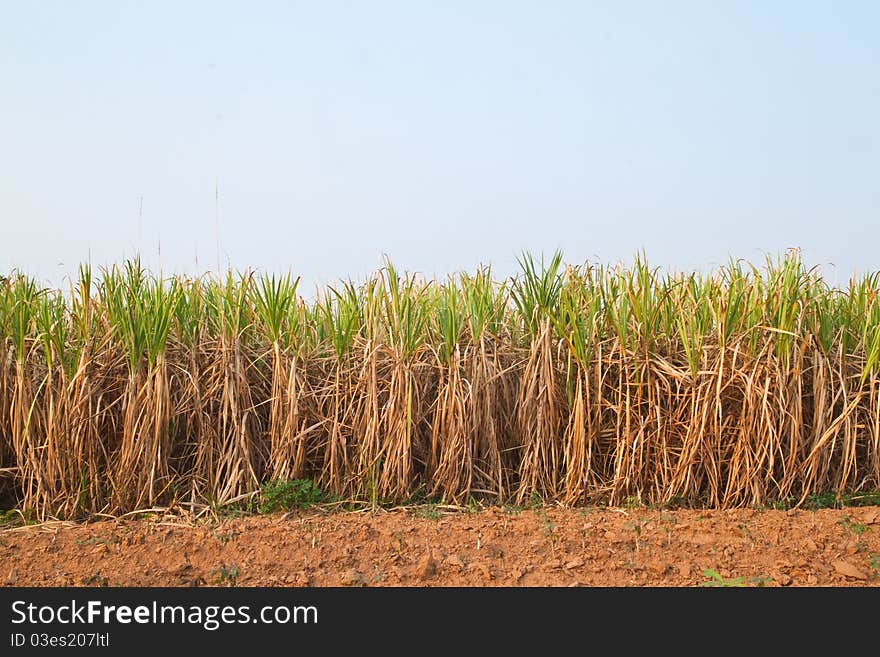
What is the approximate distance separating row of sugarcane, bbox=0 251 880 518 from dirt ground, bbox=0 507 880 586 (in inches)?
12.3

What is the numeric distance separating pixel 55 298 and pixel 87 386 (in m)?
0.84

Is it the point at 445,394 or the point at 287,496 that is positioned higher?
the point at 445,394

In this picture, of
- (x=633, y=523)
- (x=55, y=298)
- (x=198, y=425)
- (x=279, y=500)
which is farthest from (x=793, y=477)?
(x=55, y=298)

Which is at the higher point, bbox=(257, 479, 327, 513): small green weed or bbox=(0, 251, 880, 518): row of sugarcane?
bbox=(0, 251, 880, 518): row of sugarcane

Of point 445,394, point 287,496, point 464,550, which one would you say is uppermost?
point 445,394

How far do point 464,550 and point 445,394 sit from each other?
1.19 meters

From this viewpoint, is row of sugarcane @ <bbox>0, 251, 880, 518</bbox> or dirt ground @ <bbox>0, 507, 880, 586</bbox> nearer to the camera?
dirt ground @ <bbox>0, 507, 880, 586</bbox>

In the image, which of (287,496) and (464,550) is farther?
(287,496)

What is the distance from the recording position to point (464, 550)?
Result: 4383mm

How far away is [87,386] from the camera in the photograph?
5.27m

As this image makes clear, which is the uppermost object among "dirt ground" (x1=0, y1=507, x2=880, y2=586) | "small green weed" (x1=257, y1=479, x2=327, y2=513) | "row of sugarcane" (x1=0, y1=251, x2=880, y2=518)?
"row of sugarcane" (x1=0, y1=251, x2=880, y2=518)

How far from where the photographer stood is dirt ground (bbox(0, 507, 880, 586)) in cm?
413
